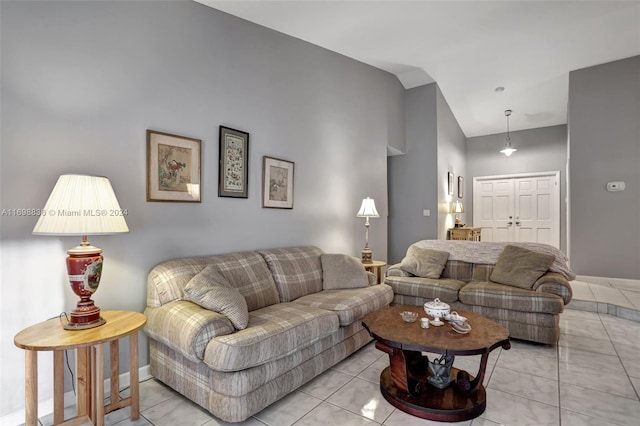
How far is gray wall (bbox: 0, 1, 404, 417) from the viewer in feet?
5.85

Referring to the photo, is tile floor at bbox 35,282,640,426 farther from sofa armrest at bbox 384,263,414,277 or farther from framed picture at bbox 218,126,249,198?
framed picture at bbox 218,126,249,198

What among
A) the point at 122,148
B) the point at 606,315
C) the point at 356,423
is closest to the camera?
the point at 356,423

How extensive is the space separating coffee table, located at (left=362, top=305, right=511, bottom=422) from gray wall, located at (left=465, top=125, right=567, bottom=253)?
6058mm

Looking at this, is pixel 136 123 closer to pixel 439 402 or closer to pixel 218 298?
pixel 218 298

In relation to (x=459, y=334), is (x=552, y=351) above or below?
below

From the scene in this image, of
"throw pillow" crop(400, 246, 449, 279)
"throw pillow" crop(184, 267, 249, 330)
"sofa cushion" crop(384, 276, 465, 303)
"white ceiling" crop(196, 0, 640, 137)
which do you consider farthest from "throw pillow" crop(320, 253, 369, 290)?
"white ceiling" crop(196, 0, 640, 137)

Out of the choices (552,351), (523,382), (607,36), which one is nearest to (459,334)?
(523,382)

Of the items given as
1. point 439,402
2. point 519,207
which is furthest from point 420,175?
point 439,402

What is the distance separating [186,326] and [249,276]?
0.81 m

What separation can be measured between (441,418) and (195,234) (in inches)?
82.1

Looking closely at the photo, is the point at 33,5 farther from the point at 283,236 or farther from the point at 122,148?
the point at 283,236

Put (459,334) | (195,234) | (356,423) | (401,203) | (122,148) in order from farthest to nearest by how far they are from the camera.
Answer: (401,203), (195,234), (122,148), (459,334), (356,423)

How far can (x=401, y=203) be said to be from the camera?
19.4 feet

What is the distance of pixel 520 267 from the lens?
3.15m
